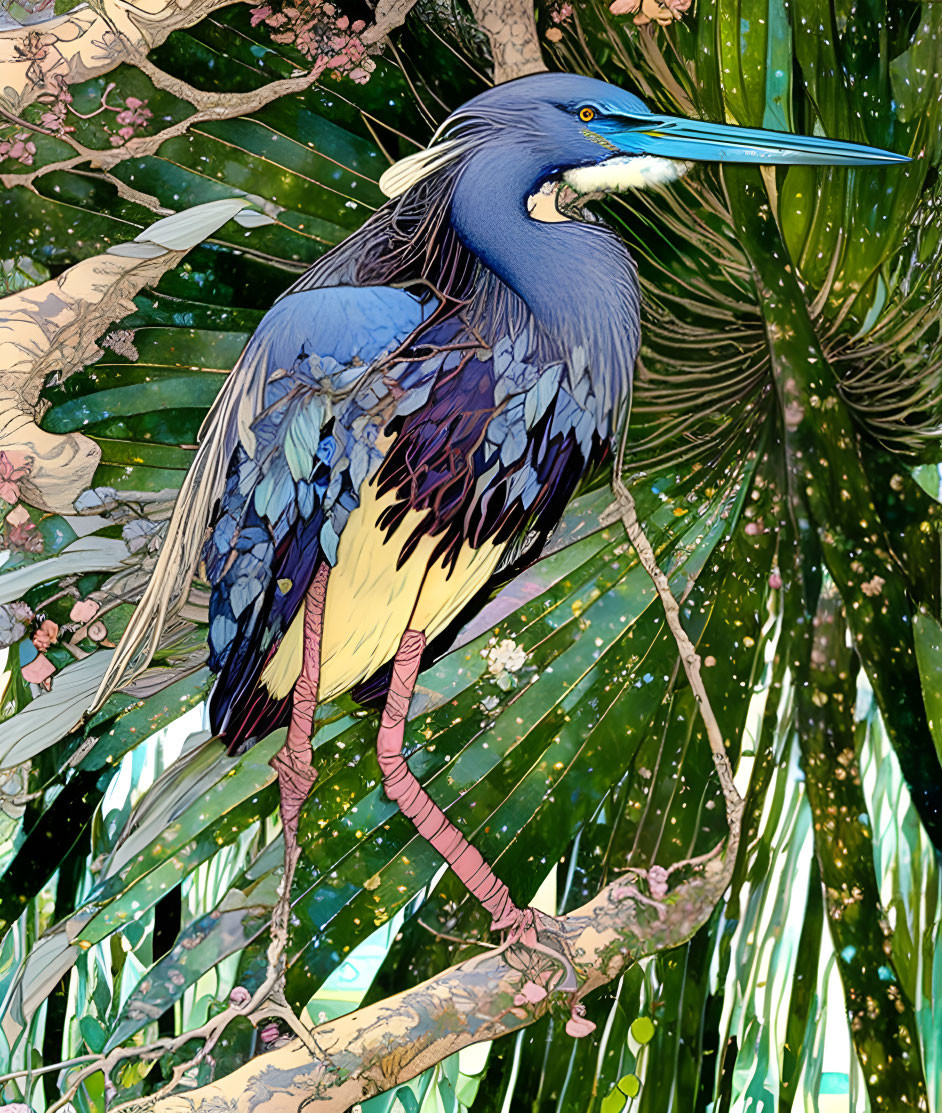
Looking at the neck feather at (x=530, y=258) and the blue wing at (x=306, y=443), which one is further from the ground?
the neck feather at (x=530, y=258)

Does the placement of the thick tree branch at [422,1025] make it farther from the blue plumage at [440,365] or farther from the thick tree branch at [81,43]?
the thick tree branch at [81,43]

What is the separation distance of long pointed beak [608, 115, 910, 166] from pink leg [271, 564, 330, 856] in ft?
2.82

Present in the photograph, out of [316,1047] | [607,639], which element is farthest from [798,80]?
[316,1047]

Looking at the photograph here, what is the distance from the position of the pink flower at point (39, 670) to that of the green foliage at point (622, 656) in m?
0.02

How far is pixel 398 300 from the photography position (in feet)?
4.32

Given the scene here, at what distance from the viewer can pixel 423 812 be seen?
132 cm

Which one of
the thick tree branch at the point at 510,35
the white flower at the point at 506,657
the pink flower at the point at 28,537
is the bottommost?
the white flower at the point at 506,657

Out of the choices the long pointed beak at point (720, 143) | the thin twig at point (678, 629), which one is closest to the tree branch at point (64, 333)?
the long pointed beak at point (720, 143)

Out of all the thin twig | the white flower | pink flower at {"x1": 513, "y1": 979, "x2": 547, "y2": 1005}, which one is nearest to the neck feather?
the thin twig

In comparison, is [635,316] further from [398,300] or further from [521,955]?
[521,955]

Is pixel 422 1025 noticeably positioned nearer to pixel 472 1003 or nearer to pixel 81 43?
pixel 472 1003

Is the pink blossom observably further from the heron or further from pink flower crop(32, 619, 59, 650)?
pink flower crop(32, 619, 59, 650)

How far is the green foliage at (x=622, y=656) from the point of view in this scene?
1326mm

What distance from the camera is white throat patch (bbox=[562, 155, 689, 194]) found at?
134 centimetres
